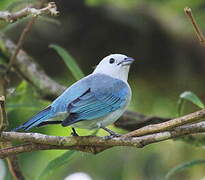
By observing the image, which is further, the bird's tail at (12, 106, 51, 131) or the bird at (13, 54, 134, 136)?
the bird at (13, 54, 134, 136)

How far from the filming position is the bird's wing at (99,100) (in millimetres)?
3055

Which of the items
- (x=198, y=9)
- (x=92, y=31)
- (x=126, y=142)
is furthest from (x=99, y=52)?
(x=126, y=142)

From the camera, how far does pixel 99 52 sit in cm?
514

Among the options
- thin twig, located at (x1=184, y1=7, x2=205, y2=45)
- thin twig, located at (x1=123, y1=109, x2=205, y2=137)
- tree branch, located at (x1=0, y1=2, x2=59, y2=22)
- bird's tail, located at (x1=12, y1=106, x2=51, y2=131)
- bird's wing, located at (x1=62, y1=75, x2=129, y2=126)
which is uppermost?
tree branch, located at (x1=0, y1=2, x2=59, y2=22)

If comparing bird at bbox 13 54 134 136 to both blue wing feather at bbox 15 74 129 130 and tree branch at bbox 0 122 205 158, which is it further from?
tree branch at bbox 0 122 205 158

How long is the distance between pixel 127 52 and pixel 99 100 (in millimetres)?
1798

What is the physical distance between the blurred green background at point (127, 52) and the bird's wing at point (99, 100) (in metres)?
1.29

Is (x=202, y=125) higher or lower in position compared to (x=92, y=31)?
lower

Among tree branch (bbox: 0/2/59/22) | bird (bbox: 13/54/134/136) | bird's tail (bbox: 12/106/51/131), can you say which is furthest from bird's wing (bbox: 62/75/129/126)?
tree branch (bbox: 0/2/59/22)

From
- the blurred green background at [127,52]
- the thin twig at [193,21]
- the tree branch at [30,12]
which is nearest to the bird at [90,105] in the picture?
the tree branch at [30,12]

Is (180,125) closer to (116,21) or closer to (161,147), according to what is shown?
(161,147)

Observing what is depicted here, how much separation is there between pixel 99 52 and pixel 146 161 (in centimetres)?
105

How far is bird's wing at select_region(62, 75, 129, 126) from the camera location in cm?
305

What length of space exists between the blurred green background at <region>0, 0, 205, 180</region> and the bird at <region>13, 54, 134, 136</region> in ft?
3.98
